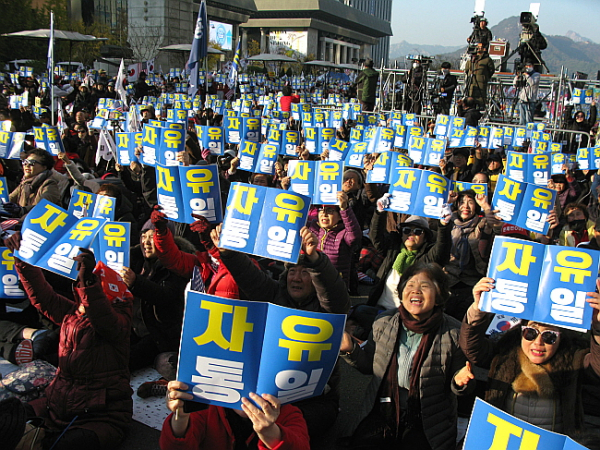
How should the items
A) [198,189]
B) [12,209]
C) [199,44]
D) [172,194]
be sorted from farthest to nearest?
[199,44] → [12,209] → [172,194] → [198,189]

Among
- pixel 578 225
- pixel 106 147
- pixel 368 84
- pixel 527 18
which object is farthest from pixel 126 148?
pixel 527 18

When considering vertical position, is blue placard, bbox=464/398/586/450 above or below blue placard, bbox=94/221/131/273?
below

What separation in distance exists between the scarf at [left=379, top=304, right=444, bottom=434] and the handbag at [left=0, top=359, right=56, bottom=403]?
223 centimetres

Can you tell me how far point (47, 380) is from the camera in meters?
3.80

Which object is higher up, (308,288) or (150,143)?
(150,143)

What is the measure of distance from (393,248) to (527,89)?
12.4m

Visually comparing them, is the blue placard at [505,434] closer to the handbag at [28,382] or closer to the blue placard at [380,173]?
the handbag at [28,382]

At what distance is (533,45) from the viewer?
15.6 m

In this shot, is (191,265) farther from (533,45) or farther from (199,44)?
(533,45)

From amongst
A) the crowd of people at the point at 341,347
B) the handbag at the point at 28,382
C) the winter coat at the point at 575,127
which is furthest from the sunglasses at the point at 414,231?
the winter coat at the point at 575,127

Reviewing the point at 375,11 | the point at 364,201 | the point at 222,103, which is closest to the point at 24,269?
the point at 364,201

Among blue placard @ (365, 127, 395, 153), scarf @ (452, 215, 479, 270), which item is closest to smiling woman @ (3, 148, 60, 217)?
scarf @ (452, 215, 479, 270)

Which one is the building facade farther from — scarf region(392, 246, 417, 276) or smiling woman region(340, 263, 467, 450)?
smiling woman region(340, 263, 467, 450)

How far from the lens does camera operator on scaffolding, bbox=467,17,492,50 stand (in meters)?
16.0
